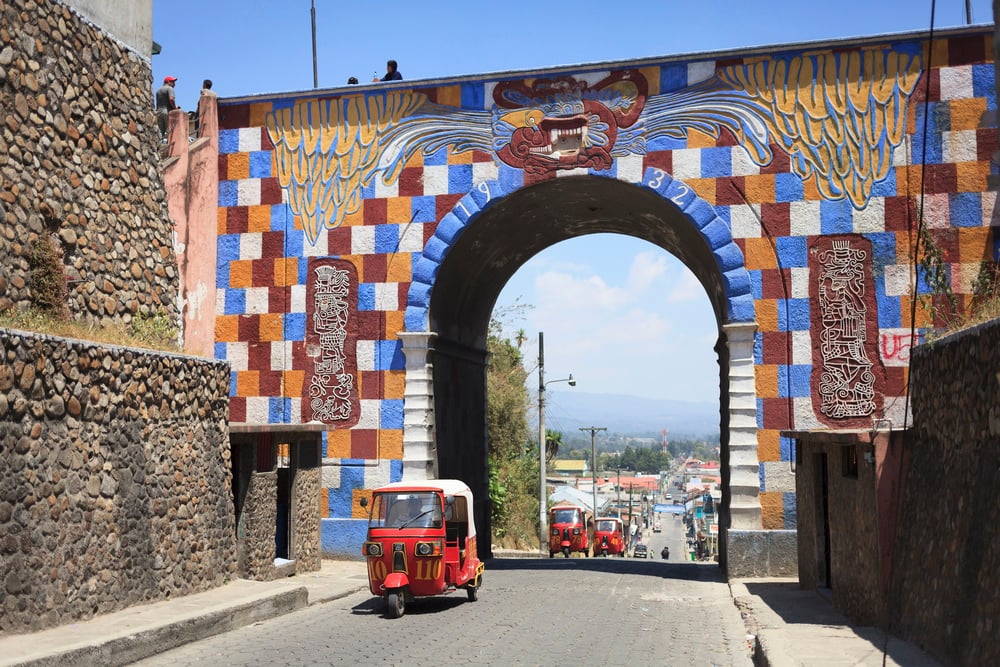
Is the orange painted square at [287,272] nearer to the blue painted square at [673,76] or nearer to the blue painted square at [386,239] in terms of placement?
the blue painted square at [386,239]

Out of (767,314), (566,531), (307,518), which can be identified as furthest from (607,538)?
(307,518)

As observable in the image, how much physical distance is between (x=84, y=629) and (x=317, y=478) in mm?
8705

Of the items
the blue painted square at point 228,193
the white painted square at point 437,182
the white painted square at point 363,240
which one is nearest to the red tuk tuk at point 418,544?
the white painted square at point 363,240

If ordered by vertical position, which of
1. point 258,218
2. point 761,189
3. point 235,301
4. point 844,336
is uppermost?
point 761,189

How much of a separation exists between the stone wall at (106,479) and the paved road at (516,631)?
1.29 metres

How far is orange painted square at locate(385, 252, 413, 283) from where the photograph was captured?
2022 centimetres

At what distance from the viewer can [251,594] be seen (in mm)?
13016

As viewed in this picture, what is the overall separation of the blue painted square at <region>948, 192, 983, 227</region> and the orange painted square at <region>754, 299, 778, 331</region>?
3.39 metres

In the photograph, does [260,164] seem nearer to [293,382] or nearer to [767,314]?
[293,382]

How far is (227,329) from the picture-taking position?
20.9 metres

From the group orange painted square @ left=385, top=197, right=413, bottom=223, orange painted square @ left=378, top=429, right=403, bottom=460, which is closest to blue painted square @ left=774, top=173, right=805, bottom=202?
orange painted square @ left=385, top=197, right=413, bottom=223

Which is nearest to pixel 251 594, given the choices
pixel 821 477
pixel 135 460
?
pixel 135 460

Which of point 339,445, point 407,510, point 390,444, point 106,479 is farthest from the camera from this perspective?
point 339,445

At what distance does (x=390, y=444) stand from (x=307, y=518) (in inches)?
98.2
